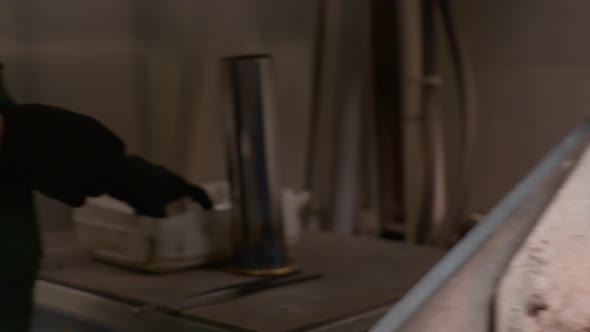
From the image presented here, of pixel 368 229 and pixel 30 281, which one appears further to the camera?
pixel 368 229

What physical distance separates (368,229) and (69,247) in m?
0.52

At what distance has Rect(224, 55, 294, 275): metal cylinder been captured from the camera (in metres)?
0.93

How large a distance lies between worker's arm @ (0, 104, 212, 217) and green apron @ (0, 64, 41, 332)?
23mm

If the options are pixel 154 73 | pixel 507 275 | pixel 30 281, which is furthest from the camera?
pixel 154 73

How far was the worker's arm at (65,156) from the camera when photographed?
2.34ft

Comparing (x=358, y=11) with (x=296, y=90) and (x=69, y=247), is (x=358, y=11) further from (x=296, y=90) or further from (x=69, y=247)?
(x=69, y=247)

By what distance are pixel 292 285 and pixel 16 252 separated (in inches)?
11.9

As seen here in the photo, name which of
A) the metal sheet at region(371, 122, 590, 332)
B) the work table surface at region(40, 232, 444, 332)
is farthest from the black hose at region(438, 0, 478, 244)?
the metal sheet at region(371, 122, 590, 332)

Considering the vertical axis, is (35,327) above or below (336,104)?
below

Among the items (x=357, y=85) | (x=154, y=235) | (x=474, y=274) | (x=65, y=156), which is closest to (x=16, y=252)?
(x=65, y=156)

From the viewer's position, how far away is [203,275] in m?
0.94

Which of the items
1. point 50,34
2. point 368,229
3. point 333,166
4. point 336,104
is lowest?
point 368,229

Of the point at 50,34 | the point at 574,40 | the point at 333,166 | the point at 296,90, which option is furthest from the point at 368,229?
the point at 50,34

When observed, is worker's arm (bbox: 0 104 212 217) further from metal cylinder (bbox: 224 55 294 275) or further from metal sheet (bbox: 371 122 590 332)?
metal sheet (bbox: 371 122 590 332)
